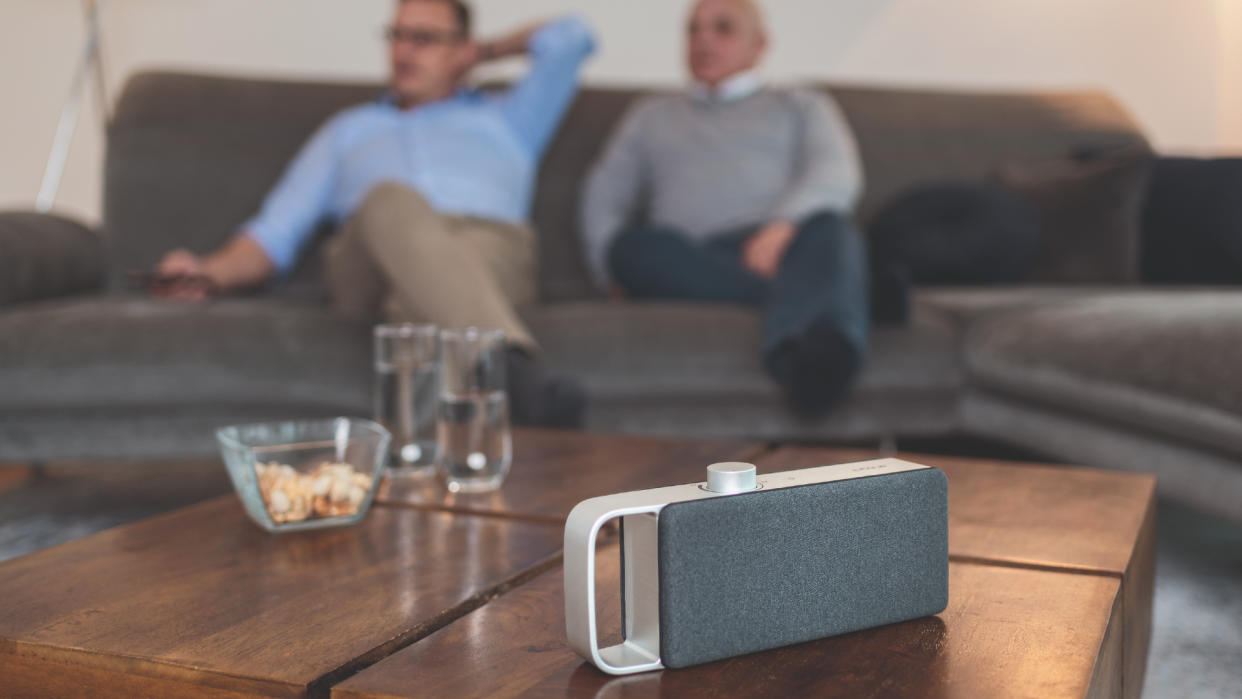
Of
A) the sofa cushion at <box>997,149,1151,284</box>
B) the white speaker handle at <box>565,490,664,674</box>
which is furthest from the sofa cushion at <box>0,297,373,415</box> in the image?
the sofa cushion at <box>997,149,1151,284</box>

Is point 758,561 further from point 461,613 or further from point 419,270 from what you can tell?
point 419,270

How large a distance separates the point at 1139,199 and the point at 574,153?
4.33 feet

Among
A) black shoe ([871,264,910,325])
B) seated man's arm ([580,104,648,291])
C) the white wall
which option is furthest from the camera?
the white wall

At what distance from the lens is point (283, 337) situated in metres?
1.78

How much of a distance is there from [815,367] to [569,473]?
2.89ft

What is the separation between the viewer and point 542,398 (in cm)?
155

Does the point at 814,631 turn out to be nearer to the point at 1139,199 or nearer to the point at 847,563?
the point at 847,563

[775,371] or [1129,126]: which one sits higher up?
[1129,126]

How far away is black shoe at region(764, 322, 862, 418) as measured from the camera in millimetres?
1791

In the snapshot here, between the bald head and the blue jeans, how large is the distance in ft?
1.55

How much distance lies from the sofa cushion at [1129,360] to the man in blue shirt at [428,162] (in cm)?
94

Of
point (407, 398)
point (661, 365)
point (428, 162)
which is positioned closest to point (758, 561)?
point (407, 398)

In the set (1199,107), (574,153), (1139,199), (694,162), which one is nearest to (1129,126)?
(1139,199)

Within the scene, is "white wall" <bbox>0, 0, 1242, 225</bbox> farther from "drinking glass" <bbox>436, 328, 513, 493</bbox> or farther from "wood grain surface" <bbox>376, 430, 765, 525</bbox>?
"drinking glass" <bbox>436, 328, 513, 493</bbox>
